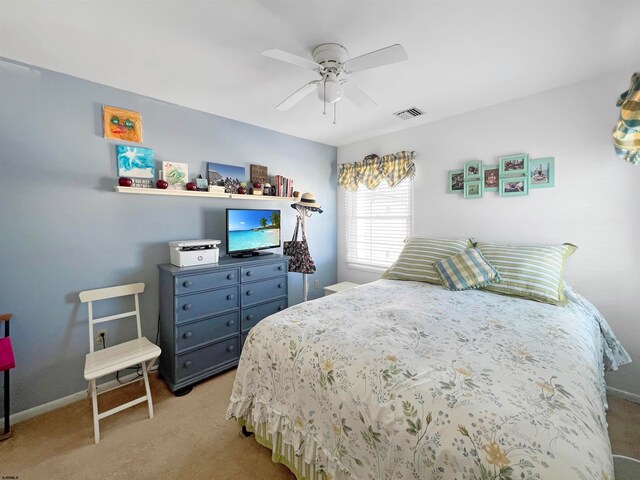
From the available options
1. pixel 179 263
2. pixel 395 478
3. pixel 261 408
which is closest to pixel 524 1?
pixel 395 478

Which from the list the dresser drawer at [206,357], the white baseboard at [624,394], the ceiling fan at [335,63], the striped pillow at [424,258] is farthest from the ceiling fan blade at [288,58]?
the white baseboard at [624,394]

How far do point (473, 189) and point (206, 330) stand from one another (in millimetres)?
2907

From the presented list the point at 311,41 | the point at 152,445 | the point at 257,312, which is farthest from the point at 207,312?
the point at 311,41

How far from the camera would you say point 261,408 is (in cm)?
148

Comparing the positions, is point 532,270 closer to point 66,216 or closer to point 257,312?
point 257,312

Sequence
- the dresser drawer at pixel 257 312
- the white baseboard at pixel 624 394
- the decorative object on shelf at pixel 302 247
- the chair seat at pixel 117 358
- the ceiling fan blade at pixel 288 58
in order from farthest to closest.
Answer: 1. the decorative object on shelf at pixel 302 247
2. the dresser drawer at pixel 257 312
3. the white baseboard at pixel 624 394
4. the chair seat at pixel 117 358
5. the ceiling fan blade at pixel 288 58

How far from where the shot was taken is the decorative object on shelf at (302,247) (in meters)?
3.13

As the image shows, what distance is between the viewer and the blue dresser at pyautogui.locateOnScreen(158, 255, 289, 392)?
83.5 inches

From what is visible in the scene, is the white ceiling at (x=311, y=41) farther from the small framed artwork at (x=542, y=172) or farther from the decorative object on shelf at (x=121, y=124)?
the small framed artwork at (x=542, y=172)

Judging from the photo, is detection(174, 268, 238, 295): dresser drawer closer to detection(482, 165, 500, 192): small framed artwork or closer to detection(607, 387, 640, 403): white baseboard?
detection(482, 165, 500, 192): small framed artwork

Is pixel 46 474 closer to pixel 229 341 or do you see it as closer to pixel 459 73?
pixel 229 341

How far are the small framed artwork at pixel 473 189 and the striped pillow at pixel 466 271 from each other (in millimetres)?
720

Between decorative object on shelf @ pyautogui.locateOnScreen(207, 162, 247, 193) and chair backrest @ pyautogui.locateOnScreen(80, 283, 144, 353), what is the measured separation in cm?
119

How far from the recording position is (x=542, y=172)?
2.32 metres
